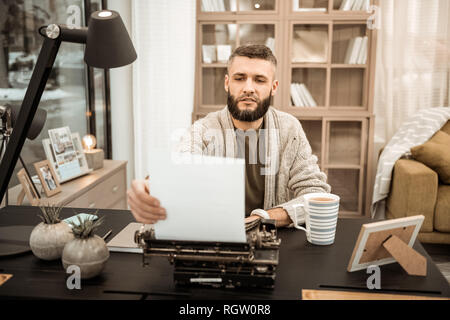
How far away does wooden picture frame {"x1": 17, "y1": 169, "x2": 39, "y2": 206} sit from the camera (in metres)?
1.89

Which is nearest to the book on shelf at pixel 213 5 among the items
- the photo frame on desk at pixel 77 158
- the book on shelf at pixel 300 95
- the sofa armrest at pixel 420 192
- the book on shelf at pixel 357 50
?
the book on shelf at pixel 300 95

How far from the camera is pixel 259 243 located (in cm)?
91

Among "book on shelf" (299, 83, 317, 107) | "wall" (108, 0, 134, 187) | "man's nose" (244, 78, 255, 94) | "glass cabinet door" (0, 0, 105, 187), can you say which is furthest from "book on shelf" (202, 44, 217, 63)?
"man's nose" (244, 78, 255, 94)

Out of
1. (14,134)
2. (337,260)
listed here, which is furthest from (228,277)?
(14,134)

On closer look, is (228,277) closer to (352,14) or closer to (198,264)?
(198,264)

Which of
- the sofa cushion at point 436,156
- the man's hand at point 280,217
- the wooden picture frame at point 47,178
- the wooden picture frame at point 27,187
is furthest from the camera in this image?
the sofa cushion at point 436,156

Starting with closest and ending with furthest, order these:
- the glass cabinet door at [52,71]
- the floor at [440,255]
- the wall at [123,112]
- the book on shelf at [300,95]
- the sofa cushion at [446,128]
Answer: the glass cabinet door at [52,71] < the floor at [440,255] < the sofa cushion at [446,128] < the book on shelf at [300,95] < the wall at [123,112]

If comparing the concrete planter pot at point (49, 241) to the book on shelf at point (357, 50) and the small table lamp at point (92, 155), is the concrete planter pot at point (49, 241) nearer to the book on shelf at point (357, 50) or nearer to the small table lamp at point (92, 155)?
the small table lamp at point (92, 155)

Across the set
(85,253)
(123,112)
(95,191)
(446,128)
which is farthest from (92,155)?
(446,128)

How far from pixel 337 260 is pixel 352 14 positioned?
8.63 feet

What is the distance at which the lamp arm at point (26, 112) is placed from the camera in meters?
1.05

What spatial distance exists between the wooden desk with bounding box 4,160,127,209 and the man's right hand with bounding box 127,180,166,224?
112cm

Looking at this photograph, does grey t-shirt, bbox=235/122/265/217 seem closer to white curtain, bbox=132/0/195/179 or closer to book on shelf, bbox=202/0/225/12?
white curtain, bbox=132/0/195/179

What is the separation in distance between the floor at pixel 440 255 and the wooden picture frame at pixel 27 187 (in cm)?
224
